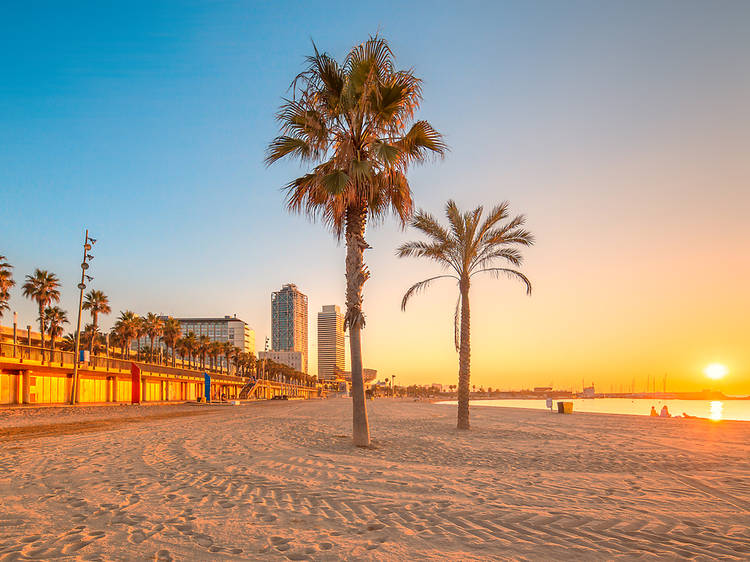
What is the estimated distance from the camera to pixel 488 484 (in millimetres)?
7730

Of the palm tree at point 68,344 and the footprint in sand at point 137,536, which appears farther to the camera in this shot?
the palm tree at point 68,344

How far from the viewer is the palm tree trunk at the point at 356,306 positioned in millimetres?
12430

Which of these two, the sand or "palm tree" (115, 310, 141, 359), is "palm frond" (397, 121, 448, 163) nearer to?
the sand

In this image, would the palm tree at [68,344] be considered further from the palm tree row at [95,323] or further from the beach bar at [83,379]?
the beach bar at [83,379]

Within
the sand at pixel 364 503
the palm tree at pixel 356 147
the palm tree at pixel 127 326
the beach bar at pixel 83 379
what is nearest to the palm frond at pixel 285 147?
the palm tree at pixel 356 147

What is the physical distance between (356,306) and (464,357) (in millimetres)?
7751

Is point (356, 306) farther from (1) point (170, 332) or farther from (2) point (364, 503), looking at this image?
(1) point (170, 332)

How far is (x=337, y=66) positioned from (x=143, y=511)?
1075 cm

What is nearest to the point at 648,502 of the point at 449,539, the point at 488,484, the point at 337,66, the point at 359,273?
the point at 488,484

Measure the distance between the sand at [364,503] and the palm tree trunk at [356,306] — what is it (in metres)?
0.67

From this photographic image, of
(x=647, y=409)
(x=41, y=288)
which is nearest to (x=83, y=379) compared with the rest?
(x=41, y=288)

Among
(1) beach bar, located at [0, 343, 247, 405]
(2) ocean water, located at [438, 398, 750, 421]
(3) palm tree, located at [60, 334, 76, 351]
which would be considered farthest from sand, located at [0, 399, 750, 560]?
(3) palm tree, located at [60, 334, 76, 351]

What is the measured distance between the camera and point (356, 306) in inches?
487

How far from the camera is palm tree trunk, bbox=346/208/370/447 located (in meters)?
12.4
